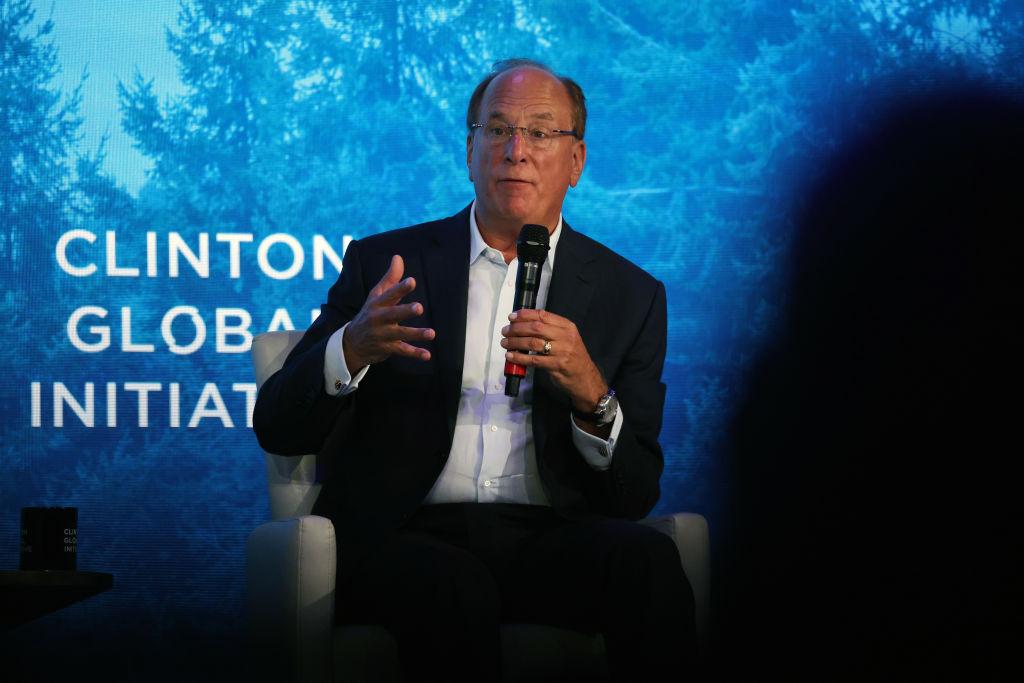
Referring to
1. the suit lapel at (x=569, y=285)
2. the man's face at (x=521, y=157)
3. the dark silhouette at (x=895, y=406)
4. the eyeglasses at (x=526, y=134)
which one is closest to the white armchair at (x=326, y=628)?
the suit lapel at (x=569, y=285)

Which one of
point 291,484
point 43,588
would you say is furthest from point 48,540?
point 291,484

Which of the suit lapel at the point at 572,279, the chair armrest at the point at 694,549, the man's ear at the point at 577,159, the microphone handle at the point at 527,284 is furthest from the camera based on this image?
the man's ear at the point at 577,159

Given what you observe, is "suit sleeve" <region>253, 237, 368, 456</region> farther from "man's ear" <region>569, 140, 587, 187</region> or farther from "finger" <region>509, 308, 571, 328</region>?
"man's ear" <region>569, 140, 587, 187</region>

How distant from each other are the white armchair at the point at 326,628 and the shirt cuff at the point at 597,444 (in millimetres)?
196

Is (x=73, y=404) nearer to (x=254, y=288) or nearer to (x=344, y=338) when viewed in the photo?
(x=254, y=288)

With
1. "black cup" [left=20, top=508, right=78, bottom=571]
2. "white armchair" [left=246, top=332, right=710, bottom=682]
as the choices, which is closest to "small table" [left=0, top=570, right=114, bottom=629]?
"black cup" [left=20, top=508, right=78, bottom=571]

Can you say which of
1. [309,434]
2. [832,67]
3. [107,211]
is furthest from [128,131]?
[832,67]

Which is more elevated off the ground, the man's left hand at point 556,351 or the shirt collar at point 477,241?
the shirt collar at point 477,241

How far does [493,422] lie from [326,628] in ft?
1.80

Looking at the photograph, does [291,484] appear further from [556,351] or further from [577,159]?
[577,159]

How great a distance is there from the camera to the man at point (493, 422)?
1.91m

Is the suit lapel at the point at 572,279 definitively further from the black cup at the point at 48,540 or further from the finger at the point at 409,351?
the black cup at the point at 48,540

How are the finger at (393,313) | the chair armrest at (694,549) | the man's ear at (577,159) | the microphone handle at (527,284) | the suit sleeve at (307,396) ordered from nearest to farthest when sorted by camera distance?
the finger at (393,313) < the microphone handle at (527,284) < the suit sleeve at (307,396) < the chair armrest at (694,549) < the man's ear at (577,159)

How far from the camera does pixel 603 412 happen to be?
2078mm
